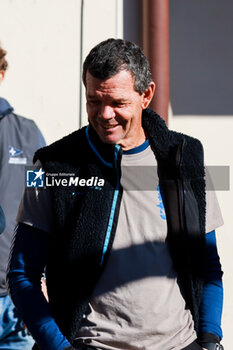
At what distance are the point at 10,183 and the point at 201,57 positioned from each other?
Answer: 2.17 m

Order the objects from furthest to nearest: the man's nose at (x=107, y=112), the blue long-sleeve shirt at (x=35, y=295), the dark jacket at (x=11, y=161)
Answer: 1. the dark jacket at (x=11, y=161)
2. the man's nose at (x=107, y=112)
3. the blue long-sleeve shirt at (x=35, y=295)

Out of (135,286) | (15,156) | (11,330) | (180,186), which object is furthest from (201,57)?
(135,286)

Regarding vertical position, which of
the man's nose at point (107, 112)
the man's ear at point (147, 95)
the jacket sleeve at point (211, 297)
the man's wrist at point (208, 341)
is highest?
the man's ear at point (147, 95)

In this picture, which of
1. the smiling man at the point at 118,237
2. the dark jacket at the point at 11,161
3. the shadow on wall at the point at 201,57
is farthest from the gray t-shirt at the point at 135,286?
the shadow on wall at the point at 201,57

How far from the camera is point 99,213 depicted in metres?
2.19

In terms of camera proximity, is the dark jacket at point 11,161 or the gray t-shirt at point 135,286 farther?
the dark jacket at point 11,161

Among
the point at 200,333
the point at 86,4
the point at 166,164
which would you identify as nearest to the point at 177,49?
the point at 86,4

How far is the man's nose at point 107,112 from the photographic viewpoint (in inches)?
86.6

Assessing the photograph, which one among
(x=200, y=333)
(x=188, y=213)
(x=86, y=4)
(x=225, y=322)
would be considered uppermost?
(x=86, y=4)

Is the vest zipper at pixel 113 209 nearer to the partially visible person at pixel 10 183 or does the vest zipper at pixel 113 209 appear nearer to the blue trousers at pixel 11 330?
the partially visible person at pixel 10 183

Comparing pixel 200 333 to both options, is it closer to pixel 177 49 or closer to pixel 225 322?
pixel 225 322

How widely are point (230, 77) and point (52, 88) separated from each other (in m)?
1.43

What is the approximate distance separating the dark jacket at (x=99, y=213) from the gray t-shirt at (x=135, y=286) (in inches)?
1.4

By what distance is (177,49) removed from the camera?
16.1ft
